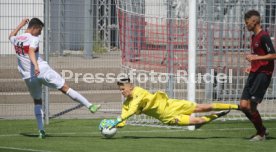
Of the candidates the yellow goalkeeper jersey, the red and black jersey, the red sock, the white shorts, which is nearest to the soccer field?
the red sock

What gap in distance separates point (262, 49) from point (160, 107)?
1.86 m

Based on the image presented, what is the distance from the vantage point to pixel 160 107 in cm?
1321

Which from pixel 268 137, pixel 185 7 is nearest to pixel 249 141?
pixel 268 137

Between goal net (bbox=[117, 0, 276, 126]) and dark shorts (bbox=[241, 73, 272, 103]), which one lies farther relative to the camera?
goal net (bbox=[117, 0, 276, 126])

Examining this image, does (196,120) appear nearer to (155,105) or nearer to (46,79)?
(155,105)

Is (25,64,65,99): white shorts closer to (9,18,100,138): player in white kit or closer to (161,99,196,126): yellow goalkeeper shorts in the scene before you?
(9,18,100,138): player in white kit

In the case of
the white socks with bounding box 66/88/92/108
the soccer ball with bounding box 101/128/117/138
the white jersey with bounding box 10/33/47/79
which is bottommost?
the soccer ball with bounding box 101/128/117/138

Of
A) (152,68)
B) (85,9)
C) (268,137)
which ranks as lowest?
(268,137)

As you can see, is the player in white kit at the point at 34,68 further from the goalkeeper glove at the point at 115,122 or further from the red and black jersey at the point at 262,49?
the red and black jersey at the point at 262,49

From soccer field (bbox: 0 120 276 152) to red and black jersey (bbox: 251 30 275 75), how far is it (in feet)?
3.84

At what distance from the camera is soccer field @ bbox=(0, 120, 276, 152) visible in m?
12.2

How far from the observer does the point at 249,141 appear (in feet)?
43.1

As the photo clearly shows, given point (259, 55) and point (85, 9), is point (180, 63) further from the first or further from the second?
point (259, 55)

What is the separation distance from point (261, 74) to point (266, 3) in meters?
5.21
